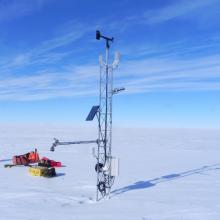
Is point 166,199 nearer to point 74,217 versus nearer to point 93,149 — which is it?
point 93,149

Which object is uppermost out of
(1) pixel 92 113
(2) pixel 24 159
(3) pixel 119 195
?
(1) pixel 92 113

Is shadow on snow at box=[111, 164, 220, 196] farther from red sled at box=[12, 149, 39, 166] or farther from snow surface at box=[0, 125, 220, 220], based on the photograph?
red sled at box=[12, 149, 39, 166]

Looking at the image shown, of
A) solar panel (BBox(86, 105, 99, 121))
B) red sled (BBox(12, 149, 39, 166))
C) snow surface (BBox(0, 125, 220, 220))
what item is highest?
solar panel (BBox(86, 105, 99, 121))

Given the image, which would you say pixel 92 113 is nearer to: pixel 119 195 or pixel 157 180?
pixel 119 195

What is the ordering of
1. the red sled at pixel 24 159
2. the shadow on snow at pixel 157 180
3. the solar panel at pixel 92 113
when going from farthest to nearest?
1. the red sled at pixel 24 159
2. the shadow on snow at pixel 157 180
3. the solar panel at pixel 92 113

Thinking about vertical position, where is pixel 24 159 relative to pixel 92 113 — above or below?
below

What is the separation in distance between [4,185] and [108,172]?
4.83m

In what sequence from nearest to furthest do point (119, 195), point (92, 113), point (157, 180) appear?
point (92, 113) → point (119, 195) → point (157, 180)

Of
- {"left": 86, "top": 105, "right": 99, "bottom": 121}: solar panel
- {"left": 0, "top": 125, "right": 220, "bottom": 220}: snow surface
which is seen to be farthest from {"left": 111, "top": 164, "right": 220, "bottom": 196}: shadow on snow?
{"left": 86, "top": 105, "right": 99, "bottom": 121}: solar panel

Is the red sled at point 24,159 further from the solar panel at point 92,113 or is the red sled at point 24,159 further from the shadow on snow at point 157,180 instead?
the solar panel at point 92,113

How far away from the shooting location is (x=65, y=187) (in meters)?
14.4

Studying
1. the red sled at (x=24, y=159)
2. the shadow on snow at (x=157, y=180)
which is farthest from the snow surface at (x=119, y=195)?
the red sled at (x=24, y=159)

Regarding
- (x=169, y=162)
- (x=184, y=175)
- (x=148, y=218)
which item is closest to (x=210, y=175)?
(x=184, y=175)

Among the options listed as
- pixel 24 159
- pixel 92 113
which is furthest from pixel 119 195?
pixel 24 159
